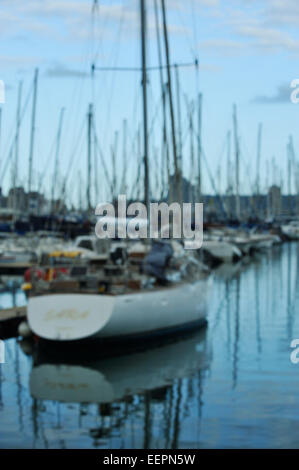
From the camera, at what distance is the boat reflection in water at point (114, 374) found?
15.7 metres

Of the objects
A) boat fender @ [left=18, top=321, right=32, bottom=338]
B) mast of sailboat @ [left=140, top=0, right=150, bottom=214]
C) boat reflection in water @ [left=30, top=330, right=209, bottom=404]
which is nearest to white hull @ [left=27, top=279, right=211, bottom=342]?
boat reflection in water @ [left=30, top=330, right=209, bottom=404]

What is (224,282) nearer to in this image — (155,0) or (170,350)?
(155,0)

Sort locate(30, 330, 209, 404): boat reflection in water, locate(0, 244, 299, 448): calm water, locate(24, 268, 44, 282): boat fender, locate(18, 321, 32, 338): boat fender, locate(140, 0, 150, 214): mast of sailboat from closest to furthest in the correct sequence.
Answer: locate(0, 244, 299, 448): calm water → locate(30, 330, 209, 404): boat reflection in water → locate(24, 268, 44, 282): boat fender → locate(18, 321, 32, 338): boat fender → locate(140, 0, 150, 214): mast of sailboat

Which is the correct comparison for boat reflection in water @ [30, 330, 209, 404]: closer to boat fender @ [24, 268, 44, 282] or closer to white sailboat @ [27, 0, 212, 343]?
white sailboat @ [27, 0, 212, 343]

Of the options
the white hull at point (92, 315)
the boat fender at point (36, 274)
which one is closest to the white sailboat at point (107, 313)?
the white hull at point (92, 315)

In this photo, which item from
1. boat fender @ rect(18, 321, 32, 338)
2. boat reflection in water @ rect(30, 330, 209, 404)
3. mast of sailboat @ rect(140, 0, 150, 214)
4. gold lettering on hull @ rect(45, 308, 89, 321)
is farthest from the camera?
mast of sailboat @ rect(140, 0, 150, 214)

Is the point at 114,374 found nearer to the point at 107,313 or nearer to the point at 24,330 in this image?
the point at 107,313

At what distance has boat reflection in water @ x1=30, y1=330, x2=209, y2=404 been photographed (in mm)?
15719

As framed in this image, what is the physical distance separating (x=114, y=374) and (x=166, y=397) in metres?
2.27

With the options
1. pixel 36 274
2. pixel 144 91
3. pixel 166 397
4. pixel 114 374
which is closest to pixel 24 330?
pixel 36 274

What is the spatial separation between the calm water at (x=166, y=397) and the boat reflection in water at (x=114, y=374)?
0.02 meters

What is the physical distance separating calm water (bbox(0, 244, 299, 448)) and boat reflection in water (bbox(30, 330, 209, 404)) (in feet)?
0.07
